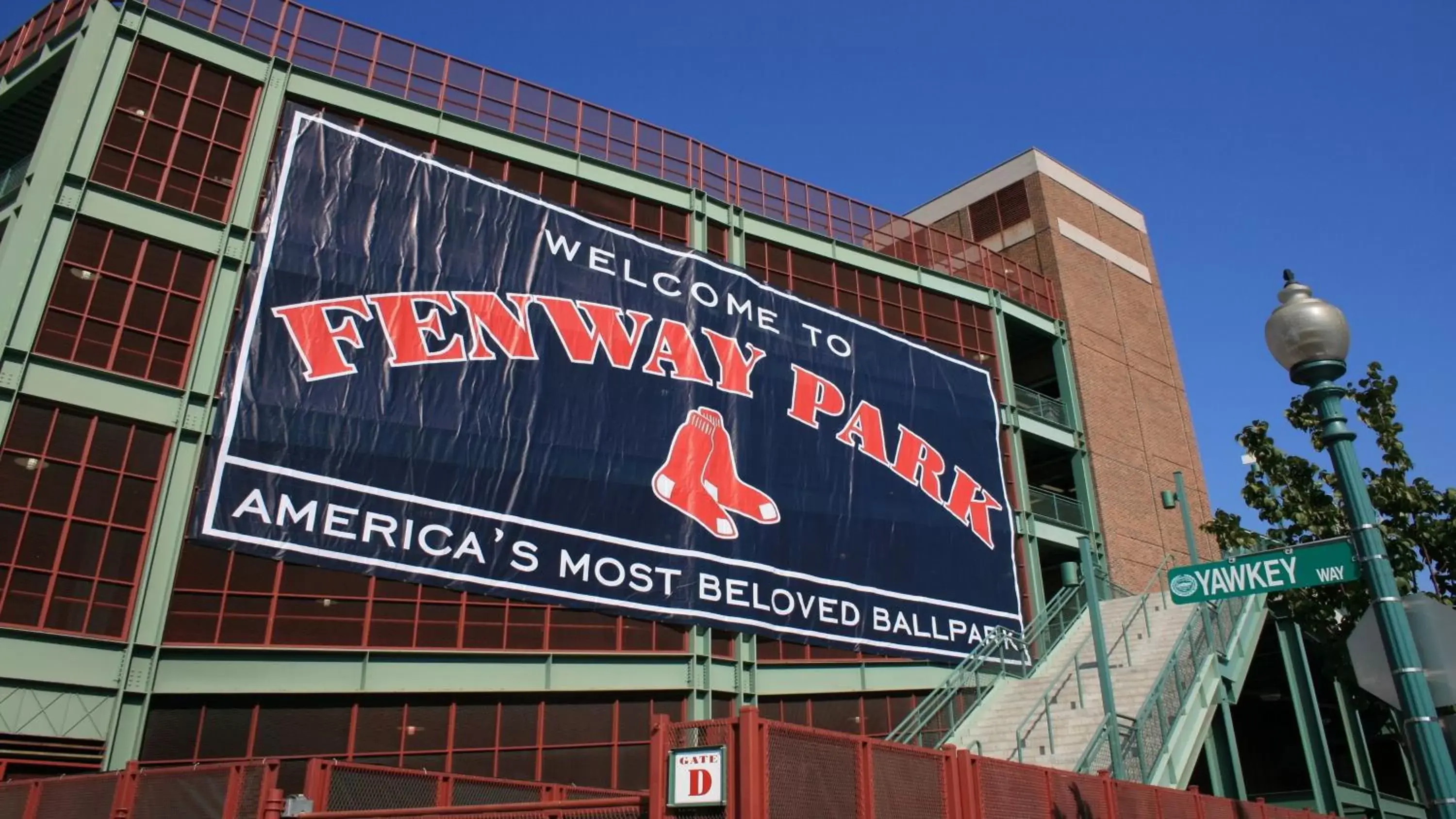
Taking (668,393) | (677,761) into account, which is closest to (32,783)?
(677,761)

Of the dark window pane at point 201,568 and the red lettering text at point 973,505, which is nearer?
the dark window pane at point 201,568

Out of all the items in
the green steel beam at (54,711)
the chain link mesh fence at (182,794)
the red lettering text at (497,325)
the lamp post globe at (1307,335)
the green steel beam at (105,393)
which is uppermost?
the red lettering text at (497,325)

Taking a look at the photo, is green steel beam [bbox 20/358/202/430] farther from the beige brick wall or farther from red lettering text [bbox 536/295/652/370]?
the beige brick wall

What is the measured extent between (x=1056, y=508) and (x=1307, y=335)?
25.7 metres

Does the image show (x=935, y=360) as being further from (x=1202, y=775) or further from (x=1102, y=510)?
(x=1202, y=775)

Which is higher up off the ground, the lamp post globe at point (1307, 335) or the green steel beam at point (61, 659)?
the lamp post globe at point (1307, 335)

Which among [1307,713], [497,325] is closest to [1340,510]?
[1307,713]

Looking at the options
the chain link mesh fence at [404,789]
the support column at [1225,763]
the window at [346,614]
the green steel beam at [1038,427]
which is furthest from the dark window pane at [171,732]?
the green steel beam at [1038,427]

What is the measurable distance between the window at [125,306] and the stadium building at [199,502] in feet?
0.14

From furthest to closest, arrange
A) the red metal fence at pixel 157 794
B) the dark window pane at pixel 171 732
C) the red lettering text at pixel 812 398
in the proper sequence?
the red lettering text at pixel 812 398, the dark window pane at pixel 171 732, the red metal fence at pixel 157 794

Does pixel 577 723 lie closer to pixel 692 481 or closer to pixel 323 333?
pixel 692 481

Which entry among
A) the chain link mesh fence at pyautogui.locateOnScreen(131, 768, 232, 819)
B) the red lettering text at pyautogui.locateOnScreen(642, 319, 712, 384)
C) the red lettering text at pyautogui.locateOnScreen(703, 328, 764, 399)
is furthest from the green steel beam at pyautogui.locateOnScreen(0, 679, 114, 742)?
the red lettering text at pyautogui.locateOnScreen(703, 328, 764, 399)

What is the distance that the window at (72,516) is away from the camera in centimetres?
1720

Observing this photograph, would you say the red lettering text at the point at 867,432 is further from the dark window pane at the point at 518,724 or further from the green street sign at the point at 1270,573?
the green street sign at the point at 1270,573
